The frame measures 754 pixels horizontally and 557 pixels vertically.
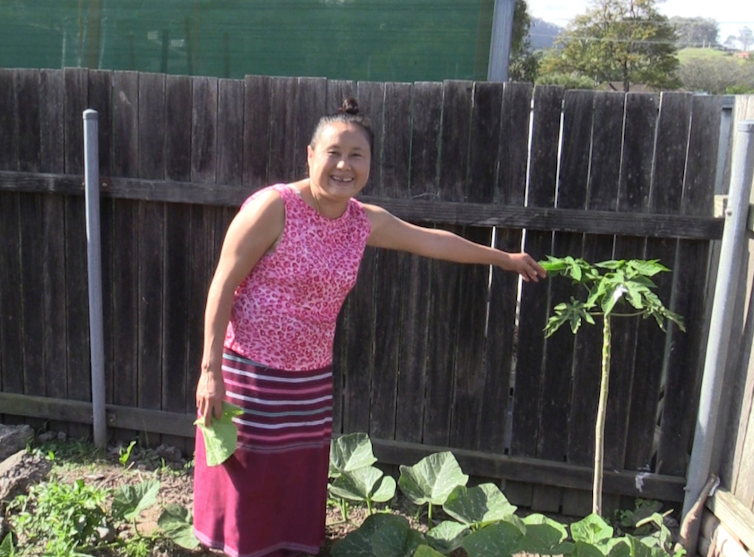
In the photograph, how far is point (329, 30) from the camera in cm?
529

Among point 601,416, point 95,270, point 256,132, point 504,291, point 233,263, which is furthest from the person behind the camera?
point 95,270

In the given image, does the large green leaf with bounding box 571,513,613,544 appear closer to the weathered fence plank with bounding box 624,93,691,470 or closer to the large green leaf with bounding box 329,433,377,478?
the weathered fence plank with bounding box 624,93,691,470

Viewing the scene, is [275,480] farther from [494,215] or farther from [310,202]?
[494,215]

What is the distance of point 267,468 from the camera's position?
9.43 ft

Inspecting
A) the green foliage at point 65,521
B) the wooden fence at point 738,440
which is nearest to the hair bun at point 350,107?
the wooden fence at point 738,440

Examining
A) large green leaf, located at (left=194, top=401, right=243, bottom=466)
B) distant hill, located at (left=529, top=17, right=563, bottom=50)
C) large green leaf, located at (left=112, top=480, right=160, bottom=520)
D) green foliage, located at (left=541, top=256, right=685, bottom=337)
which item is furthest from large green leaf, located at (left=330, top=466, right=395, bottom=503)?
distant hill, located at (left=529, top=17, right=563, bottom=50)

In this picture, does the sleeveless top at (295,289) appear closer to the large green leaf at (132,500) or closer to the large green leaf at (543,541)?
the large green leaf at (132,500)

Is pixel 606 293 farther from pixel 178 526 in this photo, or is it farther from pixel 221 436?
pixel 178 526

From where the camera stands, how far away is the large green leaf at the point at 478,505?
3252mm

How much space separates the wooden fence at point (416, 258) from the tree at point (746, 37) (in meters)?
51.5

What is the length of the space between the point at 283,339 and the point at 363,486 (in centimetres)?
99

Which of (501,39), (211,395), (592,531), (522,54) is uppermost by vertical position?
(522,54)

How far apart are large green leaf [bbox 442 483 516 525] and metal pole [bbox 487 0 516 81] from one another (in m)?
2.68

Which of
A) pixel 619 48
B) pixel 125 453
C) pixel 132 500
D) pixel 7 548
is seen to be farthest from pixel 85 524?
pixel 619 48
